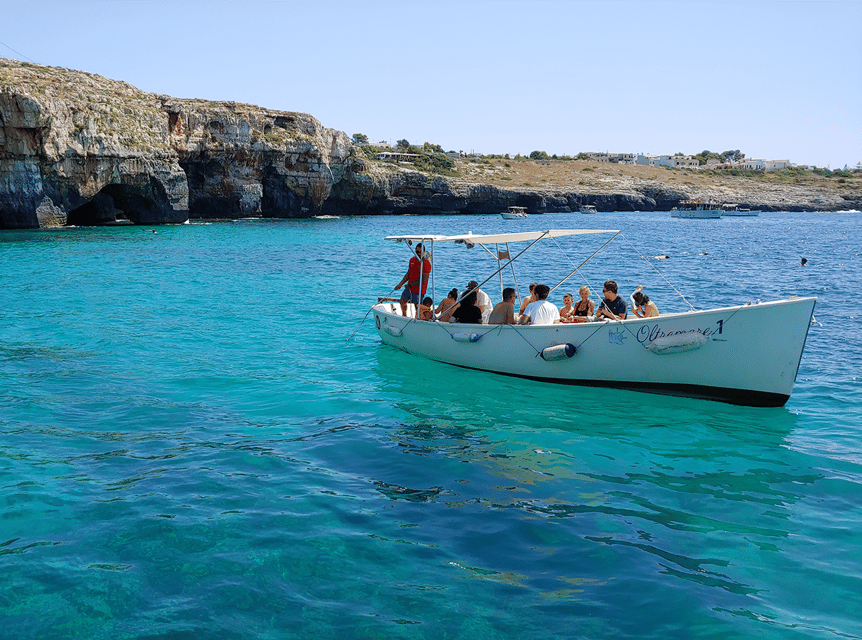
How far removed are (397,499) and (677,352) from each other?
564 cm

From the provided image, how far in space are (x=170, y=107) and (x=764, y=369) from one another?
206 ft

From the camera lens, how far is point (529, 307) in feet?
40.2

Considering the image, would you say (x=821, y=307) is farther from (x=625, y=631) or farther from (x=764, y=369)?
(x=625, y=631)

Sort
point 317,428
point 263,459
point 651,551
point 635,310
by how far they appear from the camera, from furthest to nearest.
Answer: point 635,310
point 317,428
point 263,459
point 651,551

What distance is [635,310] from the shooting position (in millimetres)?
11883

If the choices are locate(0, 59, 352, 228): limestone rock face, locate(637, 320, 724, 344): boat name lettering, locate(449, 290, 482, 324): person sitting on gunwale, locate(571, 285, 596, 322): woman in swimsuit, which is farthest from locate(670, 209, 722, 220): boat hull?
locate(637, 320, 724, 344): boat name lettering

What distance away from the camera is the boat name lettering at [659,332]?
10.3 metres

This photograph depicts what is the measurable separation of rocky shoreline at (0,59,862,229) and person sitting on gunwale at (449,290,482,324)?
43.5m

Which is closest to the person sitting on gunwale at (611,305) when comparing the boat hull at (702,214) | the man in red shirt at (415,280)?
the man in red shirt at (415,280)

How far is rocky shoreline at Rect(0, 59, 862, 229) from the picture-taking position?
46719mm

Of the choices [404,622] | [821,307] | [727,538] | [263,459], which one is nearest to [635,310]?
[727,538]

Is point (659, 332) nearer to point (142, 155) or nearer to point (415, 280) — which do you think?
point (415, 280)

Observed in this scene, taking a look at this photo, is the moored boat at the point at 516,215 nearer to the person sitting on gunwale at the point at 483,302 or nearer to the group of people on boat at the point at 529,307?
the group of people on boat at the point at 529,307

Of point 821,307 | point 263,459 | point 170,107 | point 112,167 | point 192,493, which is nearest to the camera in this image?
point 192,493
